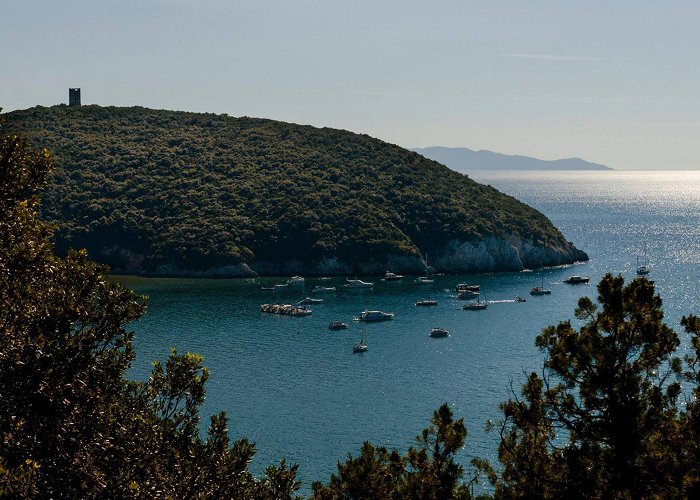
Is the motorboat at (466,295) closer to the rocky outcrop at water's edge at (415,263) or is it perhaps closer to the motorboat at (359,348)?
the rocky outcrop at water's edge at (415,263)

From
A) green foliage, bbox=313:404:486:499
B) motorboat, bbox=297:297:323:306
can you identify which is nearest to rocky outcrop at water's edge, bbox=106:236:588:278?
motorboat, bbox=297:297:323:306

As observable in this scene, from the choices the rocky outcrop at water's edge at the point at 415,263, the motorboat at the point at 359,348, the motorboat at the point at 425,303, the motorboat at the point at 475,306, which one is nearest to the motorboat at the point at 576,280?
the rocky outcrop at water's edge at the point at 415,263

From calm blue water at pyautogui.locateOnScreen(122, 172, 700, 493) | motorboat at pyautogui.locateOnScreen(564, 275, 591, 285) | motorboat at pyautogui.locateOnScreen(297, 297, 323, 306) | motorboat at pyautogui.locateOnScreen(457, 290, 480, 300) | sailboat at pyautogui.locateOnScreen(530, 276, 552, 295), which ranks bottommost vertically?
calm blue water at pyautogui.locateOnScreen(122, 172, 700, 493)

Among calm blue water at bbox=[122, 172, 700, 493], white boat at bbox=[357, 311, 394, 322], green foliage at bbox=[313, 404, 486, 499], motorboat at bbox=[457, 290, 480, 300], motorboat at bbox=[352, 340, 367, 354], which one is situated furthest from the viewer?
motorboat at bbox=[457, 290, 480, 300]

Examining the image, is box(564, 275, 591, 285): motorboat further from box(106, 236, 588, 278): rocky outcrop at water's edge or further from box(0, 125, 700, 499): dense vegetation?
box(0, 125, 700, 499): dense vegetation

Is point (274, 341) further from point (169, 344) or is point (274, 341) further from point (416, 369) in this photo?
point (416, 369)

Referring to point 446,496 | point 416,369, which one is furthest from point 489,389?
point 446,496

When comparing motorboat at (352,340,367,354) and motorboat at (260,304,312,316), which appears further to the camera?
motorboat at (260,304,312,316)
